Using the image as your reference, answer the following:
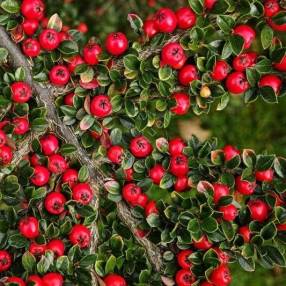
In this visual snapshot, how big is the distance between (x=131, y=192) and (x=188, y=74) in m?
0.53

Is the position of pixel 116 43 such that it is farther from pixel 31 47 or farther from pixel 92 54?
pixel 31 47

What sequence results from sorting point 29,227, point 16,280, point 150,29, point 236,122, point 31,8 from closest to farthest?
point 16,280 < point 29,227 < point 31,8 < point 150,29 < point 236,122

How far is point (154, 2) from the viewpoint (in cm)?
382

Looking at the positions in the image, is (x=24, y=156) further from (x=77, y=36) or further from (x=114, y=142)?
(x=77, y=36)

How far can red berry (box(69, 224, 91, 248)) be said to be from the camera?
2.13 metres

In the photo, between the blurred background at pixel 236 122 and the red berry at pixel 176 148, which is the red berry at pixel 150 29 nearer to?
the red berry at pixel 176 148

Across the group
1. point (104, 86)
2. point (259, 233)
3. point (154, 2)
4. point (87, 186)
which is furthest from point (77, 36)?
point (154, 2)

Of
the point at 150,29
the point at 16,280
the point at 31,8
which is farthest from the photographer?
the point at 150,29

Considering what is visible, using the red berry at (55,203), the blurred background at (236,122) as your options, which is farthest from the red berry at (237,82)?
the blurred background at (236,122)

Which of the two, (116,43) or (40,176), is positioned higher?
(116,43)

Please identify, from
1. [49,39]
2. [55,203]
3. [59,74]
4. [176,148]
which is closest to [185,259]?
[176,148]

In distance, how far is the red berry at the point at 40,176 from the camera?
7.07ft

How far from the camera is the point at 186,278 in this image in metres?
2.14

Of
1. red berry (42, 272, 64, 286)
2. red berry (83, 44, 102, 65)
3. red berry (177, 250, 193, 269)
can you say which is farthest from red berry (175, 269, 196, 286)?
red berry (83, 44, 102, 65)
